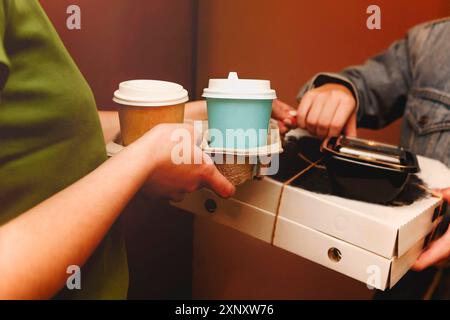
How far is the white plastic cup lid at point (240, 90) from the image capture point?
608 mm

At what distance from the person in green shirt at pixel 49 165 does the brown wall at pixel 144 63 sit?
0.48 meters

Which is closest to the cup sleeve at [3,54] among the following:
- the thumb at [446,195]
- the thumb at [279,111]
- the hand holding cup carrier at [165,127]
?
the hand holding cup carrier at [165,127]

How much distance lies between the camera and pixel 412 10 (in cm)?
123

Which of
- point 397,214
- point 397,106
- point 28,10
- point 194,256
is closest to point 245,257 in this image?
point 194,256

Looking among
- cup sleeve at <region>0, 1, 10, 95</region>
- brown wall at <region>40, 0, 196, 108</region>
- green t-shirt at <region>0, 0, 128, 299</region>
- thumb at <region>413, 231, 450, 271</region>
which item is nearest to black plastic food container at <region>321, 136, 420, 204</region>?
thumb at <region>413, 231, 450, 271</region>

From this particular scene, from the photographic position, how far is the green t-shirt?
1.47ft

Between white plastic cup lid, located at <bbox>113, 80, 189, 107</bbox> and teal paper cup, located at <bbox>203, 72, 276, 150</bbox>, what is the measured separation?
0.05 metres

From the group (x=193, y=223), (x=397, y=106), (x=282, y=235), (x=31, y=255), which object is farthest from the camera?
(x=193, y=223)

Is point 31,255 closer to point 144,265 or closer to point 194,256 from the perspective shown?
point 144,265

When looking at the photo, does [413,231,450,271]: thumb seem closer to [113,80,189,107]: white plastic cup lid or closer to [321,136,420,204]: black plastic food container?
[321,136,420,204]: black plastic food container

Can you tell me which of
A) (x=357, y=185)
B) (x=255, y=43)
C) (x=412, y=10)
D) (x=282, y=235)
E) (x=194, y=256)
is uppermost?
(x=412, y=10)

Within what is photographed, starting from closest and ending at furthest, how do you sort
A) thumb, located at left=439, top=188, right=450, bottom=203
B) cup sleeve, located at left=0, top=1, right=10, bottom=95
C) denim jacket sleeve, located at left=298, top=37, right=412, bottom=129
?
1. cup sleeve, located at left=0, top=1, right=10, bottom=95
2. thumb, located at left=439, top=188, right=450, bottom=203
3. denim jacket sleeve, located at left=298, top=37, right=412, bottom=129

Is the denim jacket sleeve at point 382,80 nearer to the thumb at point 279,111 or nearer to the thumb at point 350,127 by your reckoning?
the thumb at point 350,127
